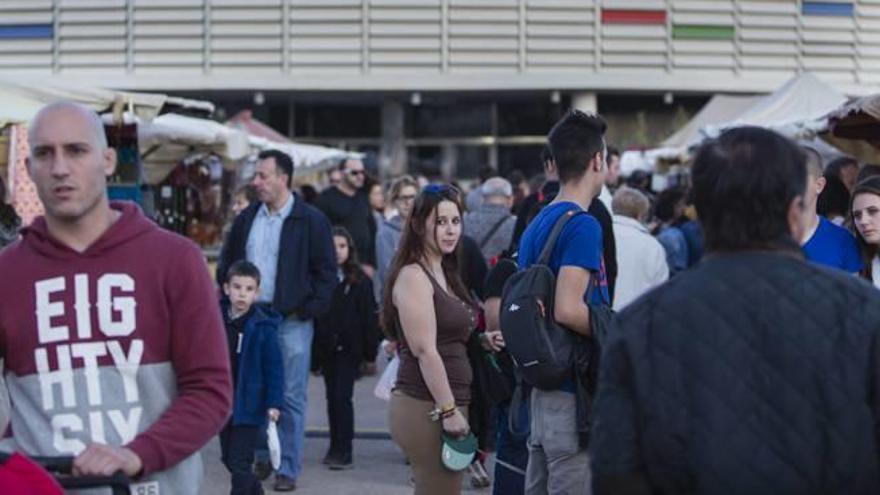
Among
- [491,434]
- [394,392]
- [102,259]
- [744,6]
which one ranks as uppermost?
[744,6]

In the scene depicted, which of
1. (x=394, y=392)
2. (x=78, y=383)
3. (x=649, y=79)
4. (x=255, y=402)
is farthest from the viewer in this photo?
(x=649, y=79)

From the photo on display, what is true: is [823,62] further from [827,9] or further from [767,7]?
[767,7]

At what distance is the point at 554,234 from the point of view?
5930 mm

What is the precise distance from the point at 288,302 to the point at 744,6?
112 ft

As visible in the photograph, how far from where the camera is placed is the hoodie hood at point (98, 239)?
402 cm

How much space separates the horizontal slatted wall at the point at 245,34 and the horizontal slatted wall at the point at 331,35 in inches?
23.6

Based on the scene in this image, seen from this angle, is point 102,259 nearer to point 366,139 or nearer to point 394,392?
point 394,392

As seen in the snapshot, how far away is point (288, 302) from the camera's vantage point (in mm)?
9453

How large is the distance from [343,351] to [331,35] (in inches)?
1239

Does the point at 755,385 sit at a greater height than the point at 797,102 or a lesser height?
lesser

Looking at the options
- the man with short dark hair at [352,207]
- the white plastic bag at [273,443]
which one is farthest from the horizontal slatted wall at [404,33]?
the white plastic bag at [273,443]

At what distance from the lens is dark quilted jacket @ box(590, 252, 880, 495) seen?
3467mm

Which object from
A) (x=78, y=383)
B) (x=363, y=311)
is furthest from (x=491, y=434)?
(x=78, y=383)

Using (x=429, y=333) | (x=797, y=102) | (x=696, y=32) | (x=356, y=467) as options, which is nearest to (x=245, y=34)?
(x=696, y=32)
